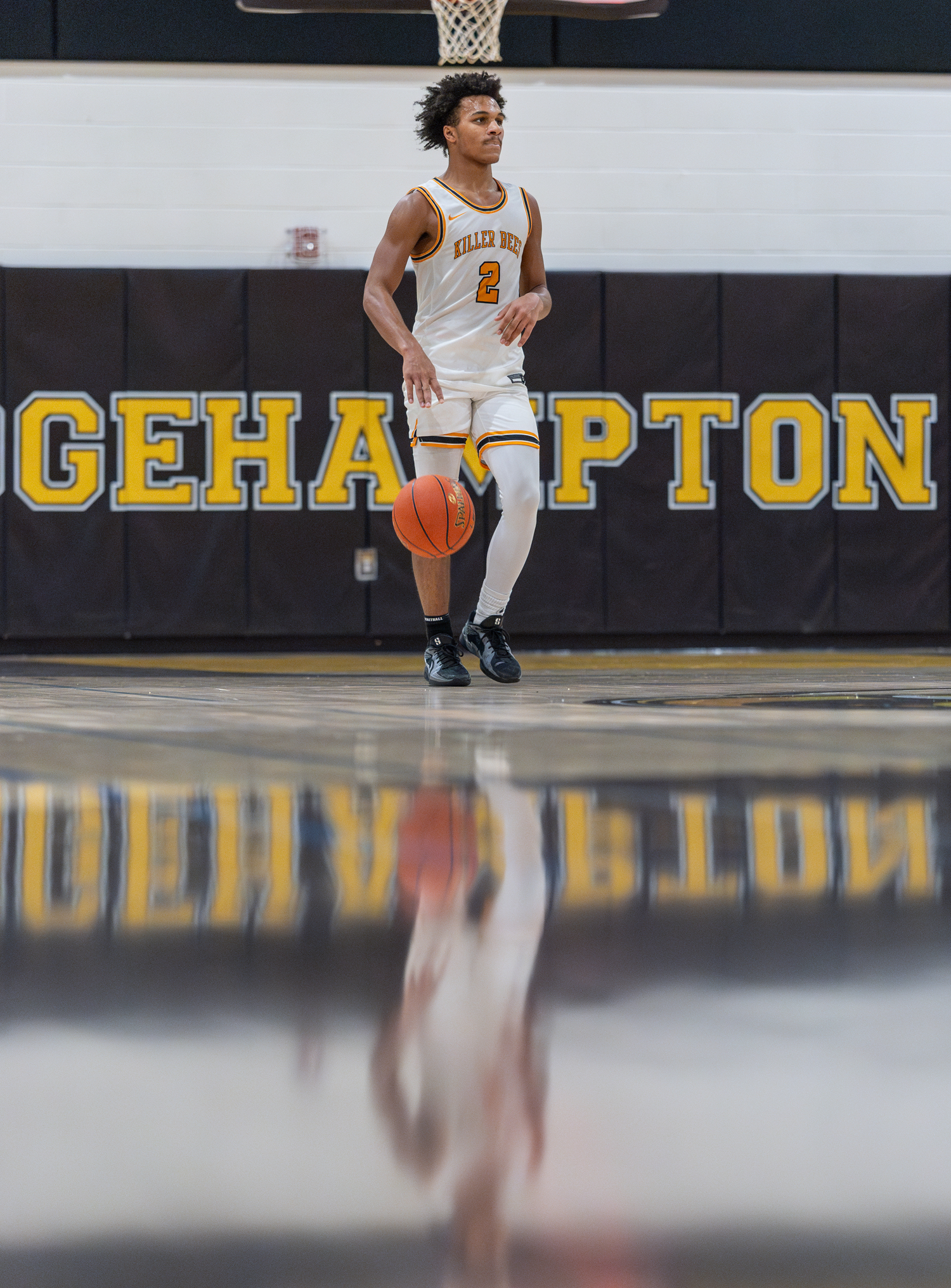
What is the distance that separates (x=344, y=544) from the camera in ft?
21.4

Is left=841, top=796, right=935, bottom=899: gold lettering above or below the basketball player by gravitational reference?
below

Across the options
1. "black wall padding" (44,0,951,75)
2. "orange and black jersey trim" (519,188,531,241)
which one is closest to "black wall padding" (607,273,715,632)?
"black wall padding" (44,0,951,75)

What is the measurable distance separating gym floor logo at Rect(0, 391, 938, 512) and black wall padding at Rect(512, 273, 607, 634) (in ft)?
0.21

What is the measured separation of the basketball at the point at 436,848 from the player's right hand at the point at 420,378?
1903 millimetres

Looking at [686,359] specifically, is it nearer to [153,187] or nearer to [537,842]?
[153,187]

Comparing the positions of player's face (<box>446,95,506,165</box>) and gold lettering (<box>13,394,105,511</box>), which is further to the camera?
gold lettering (<box>13,394,105,511</box>)

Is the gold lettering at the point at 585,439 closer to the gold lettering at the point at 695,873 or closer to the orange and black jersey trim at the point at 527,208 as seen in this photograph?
the orange and black jersey trim at the point at 527,208

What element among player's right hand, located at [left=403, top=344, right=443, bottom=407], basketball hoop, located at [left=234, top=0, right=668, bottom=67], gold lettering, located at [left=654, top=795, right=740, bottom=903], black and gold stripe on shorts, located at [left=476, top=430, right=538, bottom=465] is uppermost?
basketball hoop, located at [left=234, top=0, right=668, bottom=67]

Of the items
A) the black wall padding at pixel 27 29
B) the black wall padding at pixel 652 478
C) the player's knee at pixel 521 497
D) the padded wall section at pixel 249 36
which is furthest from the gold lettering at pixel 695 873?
the black wall padding at pixel 27 29

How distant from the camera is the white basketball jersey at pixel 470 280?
3.33m

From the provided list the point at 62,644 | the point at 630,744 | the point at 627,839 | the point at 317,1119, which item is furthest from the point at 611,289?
the point at 317,1119

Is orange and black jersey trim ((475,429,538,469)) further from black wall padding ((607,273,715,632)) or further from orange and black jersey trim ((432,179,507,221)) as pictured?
black wall padding ((607,273,715,632))

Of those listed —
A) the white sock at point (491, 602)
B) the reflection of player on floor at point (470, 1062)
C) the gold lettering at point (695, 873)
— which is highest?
the white sock at point (491, 602)

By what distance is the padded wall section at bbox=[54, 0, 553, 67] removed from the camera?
21.6ft
